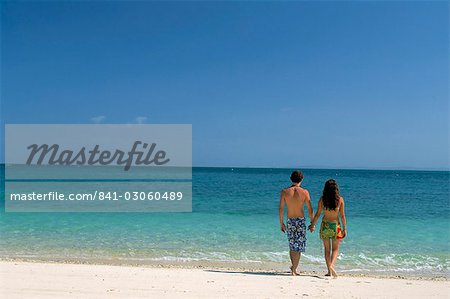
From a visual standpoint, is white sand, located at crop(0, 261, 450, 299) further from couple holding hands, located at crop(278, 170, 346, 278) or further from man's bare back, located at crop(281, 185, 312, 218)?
man's bare back, located at crop(281, 185, 312, 218)

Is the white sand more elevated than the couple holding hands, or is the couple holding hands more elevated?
the couple holding hands

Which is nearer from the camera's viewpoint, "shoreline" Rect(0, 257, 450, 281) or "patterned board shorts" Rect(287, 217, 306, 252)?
"patterned board shorts" Rect(287, 217, 306, 252)

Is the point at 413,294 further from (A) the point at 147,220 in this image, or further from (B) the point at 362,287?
(A) the point at 147,220

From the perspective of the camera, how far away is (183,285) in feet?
20.1

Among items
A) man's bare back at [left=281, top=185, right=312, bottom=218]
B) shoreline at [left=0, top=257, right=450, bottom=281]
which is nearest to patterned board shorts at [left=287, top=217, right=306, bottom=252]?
man's bare back at [left=281, top=185, right=312, bottom=218]

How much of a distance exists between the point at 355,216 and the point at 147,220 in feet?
30.1

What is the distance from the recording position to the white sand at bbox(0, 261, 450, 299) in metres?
5.61

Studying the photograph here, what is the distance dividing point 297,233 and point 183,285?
2195mm

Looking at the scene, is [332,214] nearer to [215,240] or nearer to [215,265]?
[215,265]

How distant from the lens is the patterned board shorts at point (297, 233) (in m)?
6.93

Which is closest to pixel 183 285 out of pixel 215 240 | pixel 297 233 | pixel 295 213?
pixel 297 233

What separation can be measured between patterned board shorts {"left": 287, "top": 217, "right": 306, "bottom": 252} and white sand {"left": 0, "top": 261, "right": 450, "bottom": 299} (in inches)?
21.6

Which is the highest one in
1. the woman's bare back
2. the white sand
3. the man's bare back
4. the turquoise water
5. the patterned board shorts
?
the man's bare back

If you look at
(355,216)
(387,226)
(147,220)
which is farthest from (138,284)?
(355,216)
